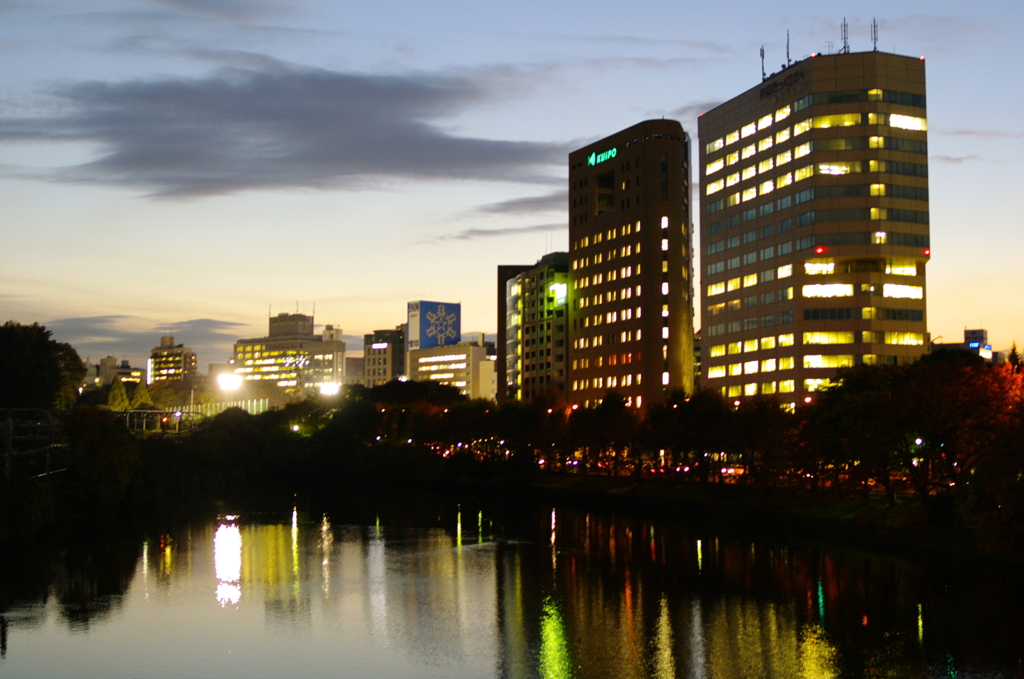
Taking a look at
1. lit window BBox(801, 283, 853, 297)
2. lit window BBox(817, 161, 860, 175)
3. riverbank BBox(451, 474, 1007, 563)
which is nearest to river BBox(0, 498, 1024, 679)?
riverbank BBox(451, 474, 1007, 563)

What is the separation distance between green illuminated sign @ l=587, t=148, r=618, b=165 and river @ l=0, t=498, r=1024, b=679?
4524 inches

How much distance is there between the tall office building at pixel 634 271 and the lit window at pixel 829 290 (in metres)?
35.7

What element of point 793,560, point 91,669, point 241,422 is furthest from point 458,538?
point 241,422

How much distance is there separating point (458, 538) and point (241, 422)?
74398 mm

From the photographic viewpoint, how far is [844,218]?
398 ft

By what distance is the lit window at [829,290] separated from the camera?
4823 inches

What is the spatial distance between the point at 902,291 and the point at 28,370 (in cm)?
9778

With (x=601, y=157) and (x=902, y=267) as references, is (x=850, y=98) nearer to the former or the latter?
(x=902, y=267)

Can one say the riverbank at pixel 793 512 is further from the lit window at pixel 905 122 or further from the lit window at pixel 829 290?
the lit window at pixel 905 122

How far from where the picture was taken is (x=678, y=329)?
161000 millimetres

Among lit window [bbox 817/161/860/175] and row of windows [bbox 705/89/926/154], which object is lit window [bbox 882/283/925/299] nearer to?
lit window [bbox 817/161/860/175]

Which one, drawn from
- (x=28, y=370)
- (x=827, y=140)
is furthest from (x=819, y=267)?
(x=28, y=370)

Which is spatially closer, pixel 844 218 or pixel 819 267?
pixel 844 218

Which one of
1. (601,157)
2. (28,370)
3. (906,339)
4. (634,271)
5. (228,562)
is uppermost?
(601,157)
